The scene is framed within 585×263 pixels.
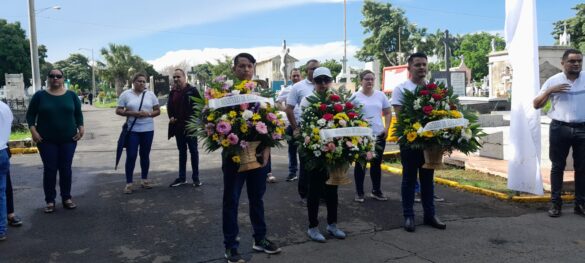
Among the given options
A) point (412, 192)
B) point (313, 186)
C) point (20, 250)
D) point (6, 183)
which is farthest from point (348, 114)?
point (6, 183)

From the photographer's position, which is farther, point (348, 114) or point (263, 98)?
point (348, 114)

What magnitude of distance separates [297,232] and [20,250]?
279cm

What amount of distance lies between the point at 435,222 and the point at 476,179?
3218 millimetres

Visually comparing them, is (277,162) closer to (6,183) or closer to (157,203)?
(157,203)

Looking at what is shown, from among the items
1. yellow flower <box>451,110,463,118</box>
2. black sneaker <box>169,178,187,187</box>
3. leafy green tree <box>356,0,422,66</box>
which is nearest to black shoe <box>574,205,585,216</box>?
yellow flower <box>451,110,463,118</box>

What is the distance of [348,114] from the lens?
491 centimetres

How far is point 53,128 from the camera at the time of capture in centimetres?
607

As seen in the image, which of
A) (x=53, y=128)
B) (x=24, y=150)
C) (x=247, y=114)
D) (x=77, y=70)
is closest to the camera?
(x=247, y=114)

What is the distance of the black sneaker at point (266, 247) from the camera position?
14.7ft

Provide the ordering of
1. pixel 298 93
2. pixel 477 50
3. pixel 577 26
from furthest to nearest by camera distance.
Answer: pixel 477 50 < pixel 577 26 < pixel 298 93

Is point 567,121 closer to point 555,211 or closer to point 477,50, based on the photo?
point 555,211

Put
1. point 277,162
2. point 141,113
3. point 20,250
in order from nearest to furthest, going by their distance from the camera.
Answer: point 20,250
point 141,113
point 277,162

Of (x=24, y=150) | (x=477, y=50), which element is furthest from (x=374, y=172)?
(x=477, y=50)

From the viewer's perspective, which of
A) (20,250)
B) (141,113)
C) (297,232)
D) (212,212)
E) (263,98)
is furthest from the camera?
(141,113)
